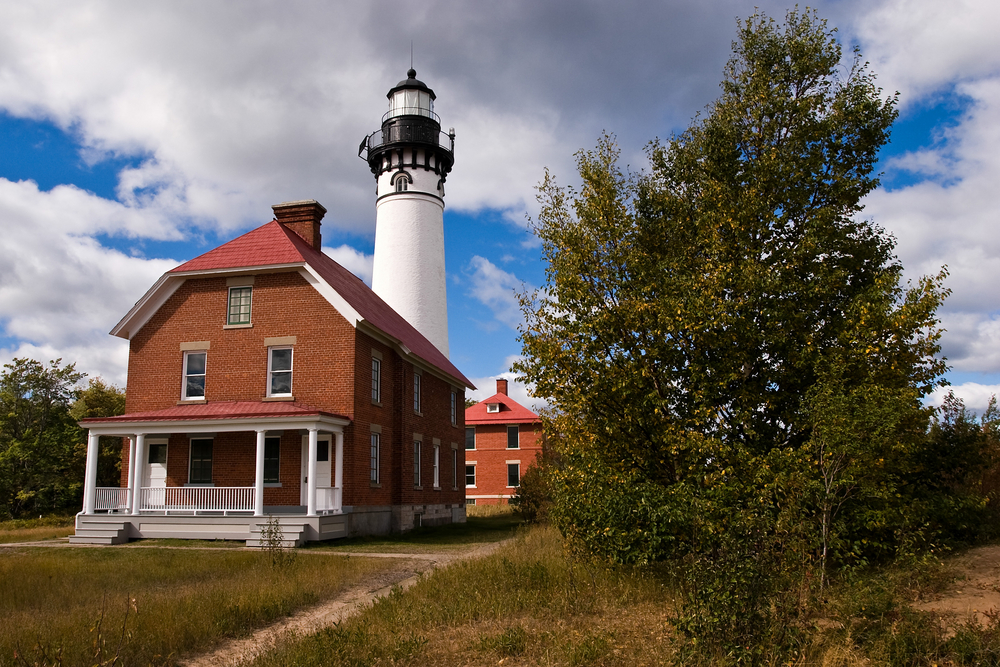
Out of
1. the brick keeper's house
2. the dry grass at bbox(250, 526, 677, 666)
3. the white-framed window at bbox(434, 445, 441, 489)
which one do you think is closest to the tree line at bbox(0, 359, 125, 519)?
the brick keeper's house

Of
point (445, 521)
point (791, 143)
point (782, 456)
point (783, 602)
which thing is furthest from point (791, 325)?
point (445, 521)

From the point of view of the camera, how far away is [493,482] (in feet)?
151

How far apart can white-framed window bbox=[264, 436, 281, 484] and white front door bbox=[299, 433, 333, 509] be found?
839 mm

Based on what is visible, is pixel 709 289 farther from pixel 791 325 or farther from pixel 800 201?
pixel 800 201

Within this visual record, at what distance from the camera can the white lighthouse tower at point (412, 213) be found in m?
35.0

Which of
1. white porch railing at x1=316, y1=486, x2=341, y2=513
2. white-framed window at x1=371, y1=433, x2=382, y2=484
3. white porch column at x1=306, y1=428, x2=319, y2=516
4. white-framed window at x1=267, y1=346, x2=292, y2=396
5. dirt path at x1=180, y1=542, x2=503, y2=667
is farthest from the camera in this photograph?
white-framed window at x1=371, y1=433, x2=382, y2=484

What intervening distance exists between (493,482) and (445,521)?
16.4 meters

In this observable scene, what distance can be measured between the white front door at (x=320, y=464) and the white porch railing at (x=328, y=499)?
0.60 m

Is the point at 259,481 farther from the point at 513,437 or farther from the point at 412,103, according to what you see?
the point at 513,437

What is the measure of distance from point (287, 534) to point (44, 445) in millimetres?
20612

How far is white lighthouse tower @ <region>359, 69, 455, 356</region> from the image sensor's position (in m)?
35.0

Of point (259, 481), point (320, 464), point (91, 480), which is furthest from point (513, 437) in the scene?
point (91, 480)

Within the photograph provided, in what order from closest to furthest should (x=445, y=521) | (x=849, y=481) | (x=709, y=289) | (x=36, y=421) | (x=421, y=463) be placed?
(x=849, y=481) → (x=709, y=289) → (x=421, y=463) → (x=445, y=521) → (x=36, y=421)

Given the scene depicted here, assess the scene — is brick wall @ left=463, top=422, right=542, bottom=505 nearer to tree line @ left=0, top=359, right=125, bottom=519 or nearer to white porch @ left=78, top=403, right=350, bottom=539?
tree line @ left=0, top=359, right=125, bottom=519
